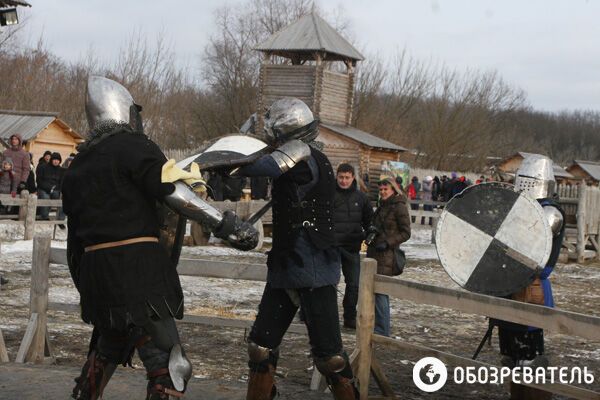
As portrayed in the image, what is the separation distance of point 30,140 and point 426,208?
12.6 m

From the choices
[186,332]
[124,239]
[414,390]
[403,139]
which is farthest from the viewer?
Answer: [403,139]

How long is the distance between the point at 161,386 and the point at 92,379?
455 millimetres

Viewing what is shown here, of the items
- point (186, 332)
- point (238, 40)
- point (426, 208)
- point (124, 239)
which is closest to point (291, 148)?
point (124, 239)

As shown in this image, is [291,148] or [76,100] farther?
[76,100]

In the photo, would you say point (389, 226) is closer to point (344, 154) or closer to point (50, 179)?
point (50, 179)

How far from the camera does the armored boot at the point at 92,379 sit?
4293 mm

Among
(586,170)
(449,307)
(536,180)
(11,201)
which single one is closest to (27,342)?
(449,307)

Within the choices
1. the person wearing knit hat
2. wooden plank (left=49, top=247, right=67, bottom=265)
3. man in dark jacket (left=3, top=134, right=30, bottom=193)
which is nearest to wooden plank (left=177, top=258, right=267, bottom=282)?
wooden plank (left=49, top=247, right=67, bottom=265)

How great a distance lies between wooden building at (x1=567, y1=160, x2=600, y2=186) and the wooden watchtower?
25226 mm

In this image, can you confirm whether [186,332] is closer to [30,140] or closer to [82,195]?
[82,195]

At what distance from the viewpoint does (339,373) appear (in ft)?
15.7

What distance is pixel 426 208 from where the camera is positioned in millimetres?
28672

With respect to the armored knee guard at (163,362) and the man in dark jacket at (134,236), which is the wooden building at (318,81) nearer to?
the man in dark jacket at (134,236)

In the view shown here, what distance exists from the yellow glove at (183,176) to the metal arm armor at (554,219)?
2.24 metres
